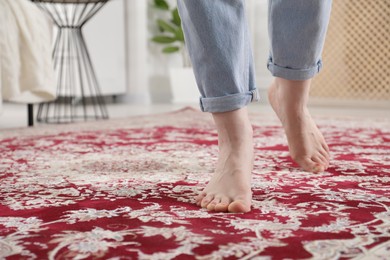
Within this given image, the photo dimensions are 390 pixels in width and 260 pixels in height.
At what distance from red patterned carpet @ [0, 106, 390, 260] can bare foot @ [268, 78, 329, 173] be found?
0.03 metres

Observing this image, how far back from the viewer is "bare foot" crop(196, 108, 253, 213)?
0.86m

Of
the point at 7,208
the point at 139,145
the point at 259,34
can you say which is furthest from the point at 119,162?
the point at 259,34

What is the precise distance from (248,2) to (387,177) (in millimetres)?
2817

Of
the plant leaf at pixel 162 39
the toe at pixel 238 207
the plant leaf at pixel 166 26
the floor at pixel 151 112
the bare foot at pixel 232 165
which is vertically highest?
the plant leaf at pixel 166 26

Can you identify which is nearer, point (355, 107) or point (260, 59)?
point (355, 107)

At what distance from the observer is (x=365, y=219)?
29.9 inches

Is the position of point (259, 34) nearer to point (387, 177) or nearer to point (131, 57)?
point (131, 57)

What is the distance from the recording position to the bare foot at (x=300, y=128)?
1140 millimetres

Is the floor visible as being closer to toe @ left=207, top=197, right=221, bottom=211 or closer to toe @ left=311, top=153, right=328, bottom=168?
toe @ left=311, top=153, right=328, bottom=168

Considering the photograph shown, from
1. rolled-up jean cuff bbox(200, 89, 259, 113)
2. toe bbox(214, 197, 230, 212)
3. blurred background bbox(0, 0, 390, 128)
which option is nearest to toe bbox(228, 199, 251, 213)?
toe bbox(214, 197, 230, 212)

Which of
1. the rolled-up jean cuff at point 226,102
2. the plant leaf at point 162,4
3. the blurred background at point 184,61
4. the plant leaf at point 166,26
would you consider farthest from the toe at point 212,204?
the plant leaf at point 162,4

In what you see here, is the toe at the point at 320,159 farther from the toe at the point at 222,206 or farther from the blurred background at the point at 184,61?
the blurred background at the point at 184,61

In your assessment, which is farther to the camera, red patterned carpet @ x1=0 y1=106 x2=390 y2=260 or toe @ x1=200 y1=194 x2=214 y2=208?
toe @ x1=200 y1=194 x2=214 y2=208

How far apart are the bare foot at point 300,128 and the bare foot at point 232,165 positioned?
22cm
